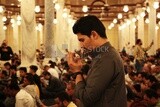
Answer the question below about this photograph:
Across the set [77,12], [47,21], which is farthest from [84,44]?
[77,12]

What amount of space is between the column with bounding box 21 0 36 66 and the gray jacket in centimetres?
815

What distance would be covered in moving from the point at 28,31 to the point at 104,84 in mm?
8391

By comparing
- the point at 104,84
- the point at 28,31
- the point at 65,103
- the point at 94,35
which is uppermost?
the point at 94,35

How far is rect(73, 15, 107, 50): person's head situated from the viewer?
2.54 metres

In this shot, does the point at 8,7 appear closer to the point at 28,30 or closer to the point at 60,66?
the point at 60,66

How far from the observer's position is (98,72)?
247cm

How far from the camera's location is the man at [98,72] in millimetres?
Result: 2445

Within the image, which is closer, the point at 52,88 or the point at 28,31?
the point at 52,88

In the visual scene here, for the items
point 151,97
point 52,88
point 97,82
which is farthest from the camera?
point 52,88

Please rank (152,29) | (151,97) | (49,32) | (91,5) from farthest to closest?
(91,5)
(152,29)
(49,32)
(151,97)

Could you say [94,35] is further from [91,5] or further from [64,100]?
[91,5]

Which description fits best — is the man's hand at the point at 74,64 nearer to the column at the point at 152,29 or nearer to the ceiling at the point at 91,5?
the column at the point at 152,29

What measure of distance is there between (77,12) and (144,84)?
935 inches

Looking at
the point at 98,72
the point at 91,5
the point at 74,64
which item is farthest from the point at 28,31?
the point at 91,5
